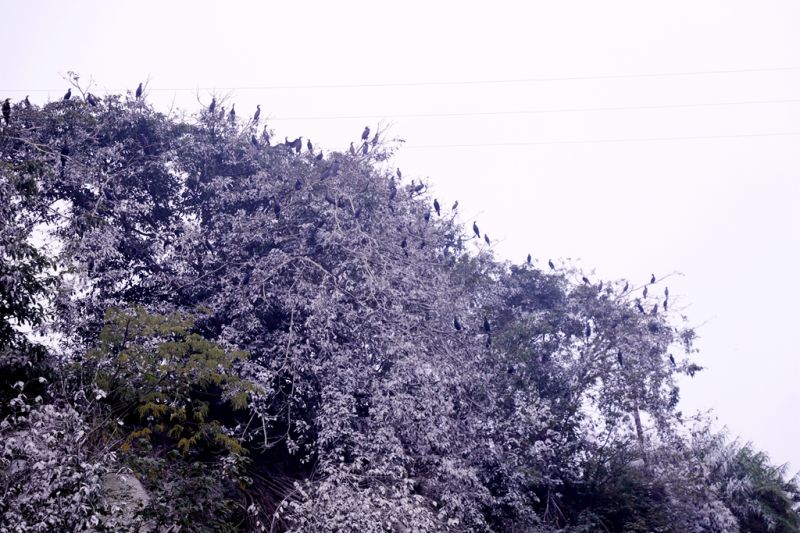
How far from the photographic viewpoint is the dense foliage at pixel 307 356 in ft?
31.6

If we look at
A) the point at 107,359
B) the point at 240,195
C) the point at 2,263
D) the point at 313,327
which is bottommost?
the point at 107,359

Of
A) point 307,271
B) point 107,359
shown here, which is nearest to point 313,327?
point 307,271

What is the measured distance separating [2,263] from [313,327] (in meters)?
5.21

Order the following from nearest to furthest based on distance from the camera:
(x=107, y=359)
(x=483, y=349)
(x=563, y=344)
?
(x=107, y=359)
(x=483, y=349)
(x=563, y=344)

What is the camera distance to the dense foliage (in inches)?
380

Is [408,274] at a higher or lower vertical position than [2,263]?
higher

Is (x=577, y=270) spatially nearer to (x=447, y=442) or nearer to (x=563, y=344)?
(x=563, y=344)

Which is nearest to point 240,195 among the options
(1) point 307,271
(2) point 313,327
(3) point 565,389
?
(1) point 307,271

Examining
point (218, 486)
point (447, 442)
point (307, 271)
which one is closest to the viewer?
point (218, 486)

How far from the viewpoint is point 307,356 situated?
40.7 ft

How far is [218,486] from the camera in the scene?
9.10 metres

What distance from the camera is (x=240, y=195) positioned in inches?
554

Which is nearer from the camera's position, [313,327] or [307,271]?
[313,327]

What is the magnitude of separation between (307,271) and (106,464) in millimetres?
6237
